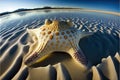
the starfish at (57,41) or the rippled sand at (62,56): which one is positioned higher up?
the starfish at (57,41)

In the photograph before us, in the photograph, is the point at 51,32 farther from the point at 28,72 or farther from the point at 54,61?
the point at 28,72

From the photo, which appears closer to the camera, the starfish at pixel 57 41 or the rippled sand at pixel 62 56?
the rippled sand at pixel 62 56

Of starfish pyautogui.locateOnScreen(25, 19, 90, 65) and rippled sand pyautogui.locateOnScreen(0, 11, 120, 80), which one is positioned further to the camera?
starfish pyautogui.locateOnScreen(25, 19, 90, 65)

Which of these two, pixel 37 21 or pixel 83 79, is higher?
pixel 37 21

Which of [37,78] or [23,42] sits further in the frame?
[23,42]

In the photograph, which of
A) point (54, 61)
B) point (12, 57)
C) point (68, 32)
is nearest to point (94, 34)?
point (68, 32)

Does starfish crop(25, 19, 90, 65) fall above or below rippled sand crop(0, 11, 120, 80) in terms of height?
above

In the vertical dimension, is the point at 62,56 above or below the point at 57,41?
below

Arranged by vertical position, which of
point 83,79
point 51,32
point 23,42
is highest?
point 51,32
